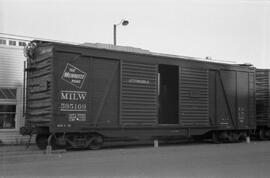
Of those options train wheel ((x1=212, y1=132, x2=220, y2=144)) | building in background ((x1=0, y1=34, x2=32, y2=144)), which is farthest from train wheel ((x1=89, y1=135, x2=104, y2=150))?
train wheel ((x1=212, y1=132, x2=220, y2=144))

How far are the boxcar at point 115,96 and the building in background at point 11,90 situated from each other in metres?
2.56

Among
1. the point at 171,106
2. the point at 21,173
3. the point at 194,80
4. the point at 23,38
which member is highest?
the point at 23,38

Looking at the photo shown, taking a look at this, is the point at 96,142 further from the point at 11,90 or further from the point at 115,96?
the point at 11,90

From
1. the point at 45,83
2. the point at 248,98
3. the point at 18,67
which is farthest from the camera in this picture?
the point at 248,98

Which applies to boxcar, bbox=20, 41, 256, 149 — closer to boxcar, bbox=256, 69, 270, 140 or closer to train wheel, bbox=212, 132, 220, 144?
train wheel, bbox=212, 132, 220, 144

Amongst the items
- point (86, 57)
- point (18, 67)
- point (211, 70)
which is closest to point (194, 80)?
point (211, 70)

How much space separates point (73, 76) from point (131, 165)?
5.47 metres

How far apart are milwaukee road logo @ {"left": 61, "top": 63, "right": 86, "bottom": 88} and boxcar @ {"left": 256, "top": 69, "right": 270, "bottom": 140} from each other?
457 inches

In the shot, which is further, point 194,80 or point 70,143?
point 194,80

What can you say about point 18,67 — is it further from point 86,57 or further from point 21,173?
point 21,173

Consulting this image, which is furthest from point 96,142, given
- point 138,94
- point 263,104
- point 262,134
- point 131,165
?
point 263,104

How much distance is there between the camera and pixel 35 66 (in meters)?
15.2

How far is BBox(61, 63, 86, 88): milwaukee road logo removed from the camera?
571 inches

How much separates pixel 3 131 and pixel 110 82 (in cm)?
578
